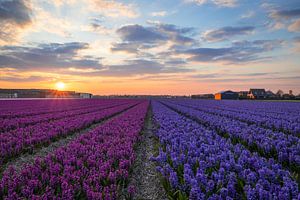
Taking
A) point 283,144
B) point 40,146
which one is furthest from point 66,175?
point 283,144

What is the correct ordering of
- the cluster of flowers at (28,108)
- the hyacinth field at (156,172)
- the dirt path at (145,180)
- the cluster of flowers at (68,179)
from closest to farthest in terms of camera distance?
the hyacinth field at (156,172), the cluster of flowers at (68,179), the dirt path at (145,180), the cluster of flowers at (28,108)

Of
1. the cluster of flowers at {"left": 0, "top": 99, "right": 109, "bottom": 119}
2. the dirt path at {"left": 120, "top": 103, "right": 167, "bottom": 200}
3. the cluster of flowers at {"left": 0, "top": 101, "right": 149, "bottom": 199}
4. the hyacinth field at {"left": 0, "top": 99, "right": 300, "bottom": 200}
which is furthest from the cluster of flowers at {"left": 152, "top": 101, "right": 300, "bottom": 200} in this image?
the cluster of flowers at {"left": 0, "top": 99, "right": 109, "bottom": 119}

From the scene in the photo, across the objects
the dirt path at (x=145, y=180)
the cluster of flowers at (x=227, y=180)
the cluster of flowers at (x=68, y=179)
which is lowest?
the dirt path at (x=145, y=180)

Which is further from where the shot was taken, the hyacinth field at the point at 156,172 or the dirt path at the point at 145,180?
the dirt path at the point at 145,180

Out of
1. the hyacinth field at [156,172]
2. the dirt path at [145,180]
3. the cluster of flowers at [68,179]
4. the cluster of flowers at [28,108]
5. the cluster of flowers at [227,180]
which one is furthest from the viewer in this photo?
the cluster of flowers at [28,108]

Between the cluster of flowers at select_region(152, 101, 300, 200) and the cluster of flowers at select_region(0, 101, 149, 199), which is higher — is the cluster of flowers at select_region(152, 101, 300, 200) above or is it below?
above

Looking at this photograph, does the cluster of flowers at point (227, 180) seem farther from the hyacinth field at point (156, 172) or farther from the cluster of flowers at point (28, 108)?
the cluster of flowers at point (28, 108)

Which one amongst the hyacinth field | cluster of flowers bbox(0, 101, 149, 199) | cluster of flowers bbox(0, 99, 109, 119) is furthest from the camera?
cluster of flowers bbox(0, 99, 109, 119)

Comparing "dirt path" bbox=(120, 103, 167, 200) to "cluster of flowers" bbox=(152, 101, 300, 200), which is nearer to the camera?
"cluster of flowers" bbox=(152, 101, 300, 200)

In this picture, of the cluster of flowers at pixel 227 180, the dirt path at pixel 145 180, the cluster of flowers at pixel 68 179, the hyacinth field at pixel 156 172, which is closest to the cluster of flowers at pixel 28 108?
the hyacinth field at pixel 156 172

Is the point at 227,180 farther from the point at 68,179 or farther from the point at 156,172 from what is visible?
the point at 68,179

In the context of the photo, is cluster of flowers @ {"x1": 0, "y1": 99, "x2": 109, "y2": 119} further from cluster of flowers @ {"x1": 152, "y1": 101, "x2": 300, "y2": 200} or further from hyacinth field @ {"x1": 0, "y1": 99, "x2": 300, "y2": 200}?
cluster of flowers @ {"x1": 152, "y1": 101, "x2": 300, "y2": 200}

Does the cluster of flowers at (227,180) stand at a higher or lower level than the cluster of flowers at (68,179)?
higher

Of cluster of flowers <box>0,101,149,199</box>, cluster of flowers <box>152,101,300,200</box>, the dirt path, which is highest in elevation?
cluster of flowers <box>152,101,300,200</box>
